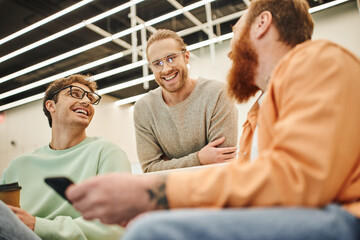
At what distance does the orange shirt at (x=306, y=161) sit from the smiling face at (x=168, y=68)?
150 cm

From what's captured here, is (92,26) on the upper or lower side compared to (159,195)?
upper

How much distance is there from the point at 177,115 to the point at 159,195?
155cm

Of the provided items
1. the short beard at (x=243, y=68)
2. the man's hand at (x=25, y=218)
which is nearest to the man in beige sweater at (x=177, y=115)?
the short beard at (x=243, y=68)

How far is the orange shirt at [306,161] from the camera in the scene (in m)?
0.64

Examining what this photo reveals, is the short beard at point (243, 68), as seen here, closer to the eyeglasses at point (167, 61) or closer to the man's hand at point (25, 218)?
the eyeglasses at point (167, 61)

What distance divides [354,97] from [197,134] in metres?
1.48

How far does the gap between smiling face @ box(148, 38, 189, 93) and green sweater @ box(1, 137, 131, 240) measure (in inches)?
25.1

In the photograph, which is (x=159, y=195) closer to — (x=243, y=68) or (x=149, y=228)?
(x=149, y=228)


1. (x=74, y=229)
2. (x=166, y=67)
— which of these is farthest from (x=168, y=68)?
(x=74, y=229)

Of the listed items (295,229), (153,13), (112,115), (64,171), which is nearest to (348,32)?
(153,13)

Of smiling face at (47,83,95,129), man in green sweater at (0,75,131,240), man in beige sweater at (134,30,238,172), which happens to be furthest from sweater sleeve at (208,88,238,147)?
smiling face at (47,83,95,129)

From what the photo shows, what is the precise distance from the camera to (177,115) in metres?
2.23

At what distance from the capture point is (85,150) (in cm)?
187

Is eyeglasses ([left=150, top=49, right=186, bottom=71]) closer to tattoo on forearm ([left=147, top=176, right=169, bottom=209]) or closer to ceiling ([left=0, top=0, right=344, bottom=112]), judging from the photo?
tattoo on forearm ([left=147, top=176, right=169, bottom=209])
